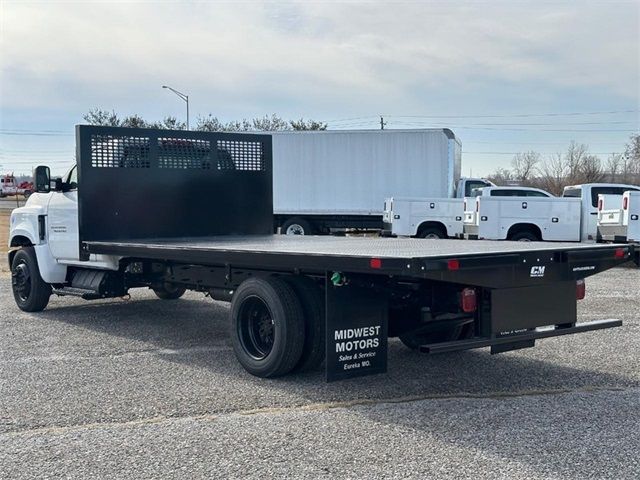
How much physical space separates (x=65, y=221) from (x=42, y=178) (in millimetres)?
655

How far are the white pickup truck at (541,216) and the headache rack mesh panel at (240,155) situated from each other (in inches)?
376

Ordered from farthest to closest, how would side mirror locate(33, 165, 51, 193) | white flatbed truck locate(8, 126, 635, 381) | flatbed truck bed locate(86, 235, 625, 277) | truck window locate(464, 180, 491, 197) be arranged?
1. truck window locate(464, 180, 491, 197)
2. side mirror locate(33, 165, 51, 193)
3. white flatbed truck locate(8, 126, 635, 381)
4. flatbed truck bed locate(86, 235, 625, 277)

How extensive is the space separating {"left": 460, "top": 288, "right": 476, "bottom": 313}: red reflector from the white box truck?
16.4 metres

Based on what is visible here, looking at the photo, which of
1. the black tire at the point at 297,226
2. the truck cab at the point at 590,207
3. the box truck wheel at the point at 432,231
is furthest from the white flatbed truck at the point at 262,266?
the black tire at the point at 297,226

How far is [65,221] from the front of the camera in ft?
31.9

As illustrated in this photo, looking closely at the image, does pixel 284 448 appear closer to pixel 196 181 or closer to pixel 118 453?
pixel 118 453

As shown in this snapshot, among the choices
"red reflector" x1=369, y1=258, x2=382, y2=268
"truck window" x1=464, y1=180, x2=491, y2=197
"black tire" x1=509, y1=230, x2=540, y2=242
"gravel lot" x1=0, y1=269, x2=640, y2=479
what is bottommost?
"gravel lot" x1=0, y1=269, x2=640, y2=479

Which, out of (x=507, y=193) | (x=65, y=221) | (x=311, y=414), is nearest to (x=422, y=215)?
(x=507, y=193)

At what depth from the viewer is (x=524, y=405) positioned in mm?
5703

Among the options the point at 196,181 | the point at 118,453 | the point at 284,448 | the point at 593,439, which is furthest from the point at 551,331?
the point at 196,181

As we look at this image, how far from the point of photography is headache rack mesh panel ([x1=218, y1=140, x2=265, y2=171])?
32.3 ft

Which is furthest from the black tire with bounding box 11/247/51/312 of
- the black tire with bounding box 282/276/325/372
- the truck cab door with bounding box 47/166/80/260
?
the black tire with bounding box 282/276/325/372

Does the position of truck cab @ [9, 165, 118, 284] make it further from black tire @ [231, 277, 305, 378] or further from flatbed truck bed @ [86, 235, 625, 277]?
black tire @ [231, 277, 305, 378]

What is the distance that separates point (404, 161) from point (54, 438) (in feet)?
59.6
